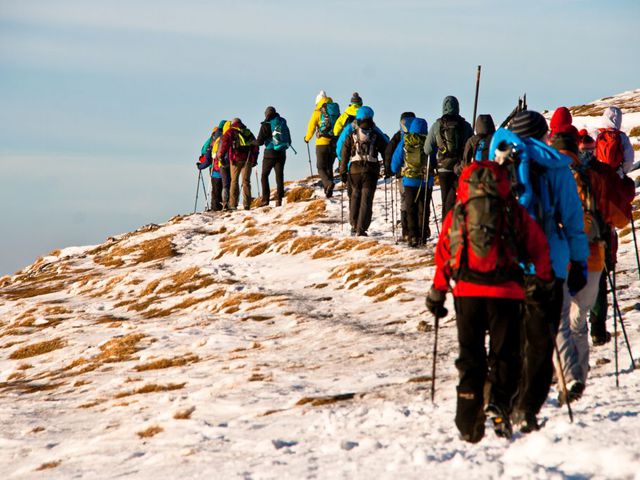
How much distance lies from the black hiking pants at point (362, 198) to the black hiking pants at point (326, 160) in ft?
12.9

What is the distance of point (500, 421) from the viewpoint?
6.54 meters

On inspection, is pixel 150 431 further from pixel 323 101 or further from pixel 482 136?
pixel 323 101

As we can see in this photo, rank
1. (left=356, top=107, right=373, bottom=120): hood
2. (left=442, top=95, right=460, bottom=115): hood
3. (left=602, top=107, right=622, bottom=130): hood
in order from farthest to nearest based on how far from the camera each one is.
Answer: (left=356, top=107, right=373, bottom=120): hood → (left=442, top=95, right=460, bottom=115): hood → (left=602, top=107, right=622, bottom=130): hood

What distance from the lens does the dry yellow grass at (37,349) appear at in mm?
16891

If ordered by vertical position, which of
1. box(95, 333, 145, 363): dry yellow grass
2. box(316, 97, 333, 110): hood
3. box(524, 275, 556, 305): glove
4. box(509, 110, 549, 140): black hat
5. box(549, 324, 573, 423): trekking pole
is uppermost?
box(316, 97, 333, 110): hood

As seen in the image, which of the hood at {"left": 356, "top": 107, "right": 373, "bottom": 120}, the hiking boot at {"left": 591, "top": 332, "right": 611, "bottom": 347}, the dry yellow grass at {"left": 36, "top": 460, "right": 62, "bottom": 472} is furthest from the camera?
the hood at {"left": 356, "top": 107, "right": 373, "bottom": 120}

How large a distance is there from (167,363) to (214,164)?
16.7m

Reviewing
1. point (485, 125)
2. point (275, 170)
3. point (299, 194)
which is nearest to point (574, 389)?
point (485, 125)

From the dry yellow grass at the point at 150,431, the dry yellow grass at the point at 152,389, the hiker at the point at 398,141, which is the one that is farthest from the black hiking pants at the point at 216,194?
the dry yellow grass at the point at 150,431

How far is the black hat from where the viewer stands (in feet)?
22.7

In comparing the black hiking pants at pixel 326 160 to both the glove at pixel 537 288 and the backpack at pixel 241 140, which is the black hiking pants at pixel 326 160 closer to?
the backpack at pixel 241 140

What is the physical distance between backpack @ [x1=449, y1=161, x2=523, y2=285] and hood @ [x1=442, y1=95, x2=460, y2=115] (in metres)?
9.95

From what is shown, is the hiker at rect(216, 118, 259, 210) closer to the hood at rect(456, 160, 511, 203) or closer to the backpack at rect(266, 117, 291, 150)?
the backpack at rect(266, 117, 291, 150)

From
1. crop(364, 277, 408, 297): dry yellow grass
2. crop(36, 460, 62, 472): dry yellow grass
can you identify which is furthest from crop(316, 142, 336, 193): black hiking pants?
crop(36, 460, 62, 472): dry yellow grass
